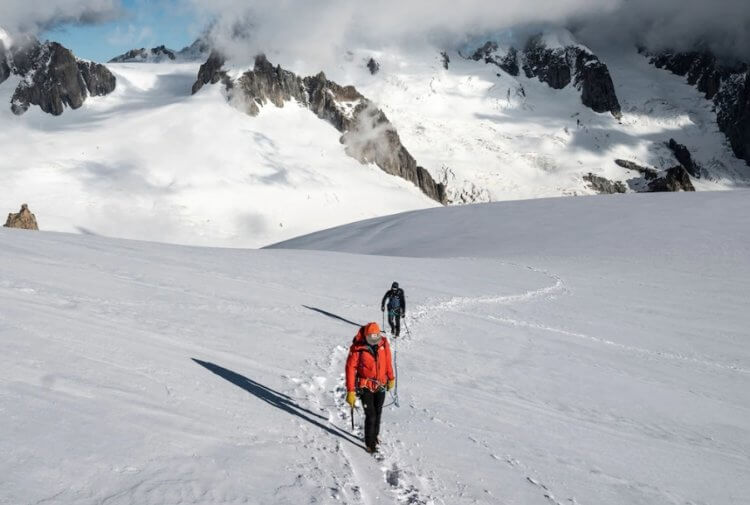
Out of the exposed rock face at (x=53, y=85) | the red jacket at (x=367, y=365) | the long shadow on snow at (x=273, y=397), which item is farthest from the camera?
the exposed rock face at (x=53, y=85)

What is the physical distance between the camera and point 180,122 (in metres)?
174

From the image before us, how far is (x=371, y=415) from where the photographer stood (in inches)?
322

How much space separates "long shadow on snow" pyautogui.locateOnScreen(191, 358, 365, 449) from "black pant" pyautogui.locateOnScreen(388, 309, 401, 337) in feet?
21.8

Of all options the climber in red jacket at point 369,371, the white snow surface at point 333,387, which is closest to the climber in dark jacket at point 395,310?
the white snow surface at point 333,387

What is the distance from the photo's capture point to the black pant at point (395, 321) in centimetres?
1648

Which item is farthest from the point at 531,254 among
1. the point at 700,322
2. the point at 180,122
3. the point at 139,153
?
the point at 180,122

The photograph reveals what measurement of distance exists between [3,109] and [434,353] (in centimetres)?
21015

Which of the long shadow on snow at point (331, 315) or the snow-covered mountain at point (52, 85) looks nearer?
the long shadow on snow at point (331, 315)

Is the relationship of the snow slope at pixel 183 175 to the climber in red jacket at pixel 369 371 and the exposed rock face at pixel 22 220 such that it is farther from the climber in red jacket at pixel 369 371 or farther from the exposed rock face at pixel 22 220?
the climber in red jacket at pixel 369 371

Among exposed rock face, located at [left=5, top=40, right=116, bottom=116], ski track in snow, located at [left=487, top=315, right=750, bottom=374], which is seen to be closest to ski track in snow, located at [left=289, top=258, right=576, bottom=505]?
ski track in snow, located at [left=487, top=315, right=750, bottom=374]

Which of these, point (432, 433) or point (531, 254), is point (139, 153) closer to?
point (531, 254)

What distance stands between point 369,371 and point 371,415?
584 mm

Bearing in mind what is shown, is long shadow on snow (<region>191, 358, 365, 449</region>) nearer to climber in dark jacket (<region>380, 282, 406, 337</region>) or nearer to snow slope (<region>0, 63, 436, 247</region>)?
climber in dark jacket (<region>380, 282, 406, 337</region>)

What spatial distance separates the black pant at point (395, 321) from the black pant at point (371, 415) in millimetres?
8034
